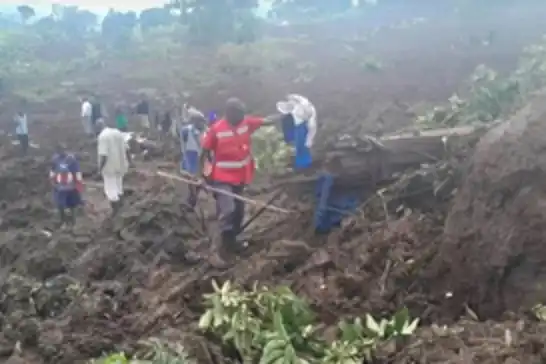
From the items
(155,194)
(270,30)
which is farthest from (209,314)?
(270,30)

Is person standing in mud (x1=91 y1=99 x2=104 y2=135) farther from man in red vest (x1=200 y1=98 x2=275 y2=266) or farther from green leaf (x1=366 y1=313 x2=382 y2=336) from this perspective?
green leaf (x1=366 y1=313 x2=382 y2=336)

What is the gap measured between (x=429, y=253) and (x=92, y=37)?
50516 mm

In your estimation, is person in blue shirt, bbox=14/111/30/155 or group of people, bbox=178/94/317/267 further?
person in blue shirt, bbox=14/111/30/155

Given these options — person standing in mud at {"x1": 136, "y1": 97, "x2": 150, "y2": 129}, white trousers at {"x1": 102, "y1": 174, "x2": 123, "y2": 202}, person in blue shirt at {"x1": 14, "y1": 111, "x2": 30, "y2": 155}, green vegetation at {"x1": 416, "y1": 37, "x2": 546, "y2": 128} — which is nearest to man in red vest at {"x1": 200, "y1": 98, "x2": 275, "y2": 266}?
white trousers at {"x1": 102, "y1": 174, "x2": 123, "y2": 202}

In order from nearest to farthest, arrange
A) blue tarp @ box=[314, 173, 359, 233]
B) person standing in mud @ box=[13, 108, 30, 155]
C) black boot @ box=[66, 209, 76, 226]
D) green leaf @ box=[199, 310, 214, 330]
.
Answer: green leaf @ box=[199, 310, 214, 330] → blue tarp @ box=[314, 173, 359, 233] → black boot @ box=[66, 209, 76, 226] → person standing in mud @ box=[13, 108, 30, 155]

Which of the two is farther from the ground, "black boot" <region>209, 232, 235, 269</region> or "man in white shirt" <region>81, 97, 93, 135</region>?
"black boot" <region>209, 232, 235, 269</region>

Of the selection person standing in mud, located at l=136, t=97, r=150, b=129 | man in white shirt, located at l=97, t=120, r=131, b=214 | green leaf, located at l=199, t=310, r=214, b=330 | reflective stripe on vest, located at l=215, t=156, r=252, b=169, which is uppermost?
reflective stripe on vest, located at l=215, t=156, r=252, b=169

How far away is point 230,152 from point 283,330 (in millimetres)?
3932

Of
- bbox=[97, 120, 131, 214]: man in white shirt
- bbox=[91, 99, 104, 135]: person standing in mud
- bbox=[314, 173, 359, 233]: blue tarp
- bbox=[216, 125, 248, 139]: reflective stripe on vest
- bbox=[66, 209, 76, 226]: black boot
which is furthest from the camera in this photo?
bbox=[91, 99, 104, 135]: person standing in mud

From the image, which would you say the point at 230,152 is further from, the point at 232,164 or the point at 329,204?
the point at 329,204

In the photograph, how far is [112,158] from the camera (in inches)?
439

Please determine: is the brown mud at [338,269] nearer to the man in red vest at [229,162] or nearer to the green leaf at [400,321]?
the green leaf at [400,321]

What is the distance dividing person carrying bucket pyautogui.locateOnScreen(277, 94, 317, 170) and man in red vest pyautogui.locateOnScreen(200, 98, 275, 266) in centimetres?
47

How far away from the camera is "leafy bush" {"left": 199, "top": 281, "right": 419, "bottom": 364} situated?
490 centimetres
